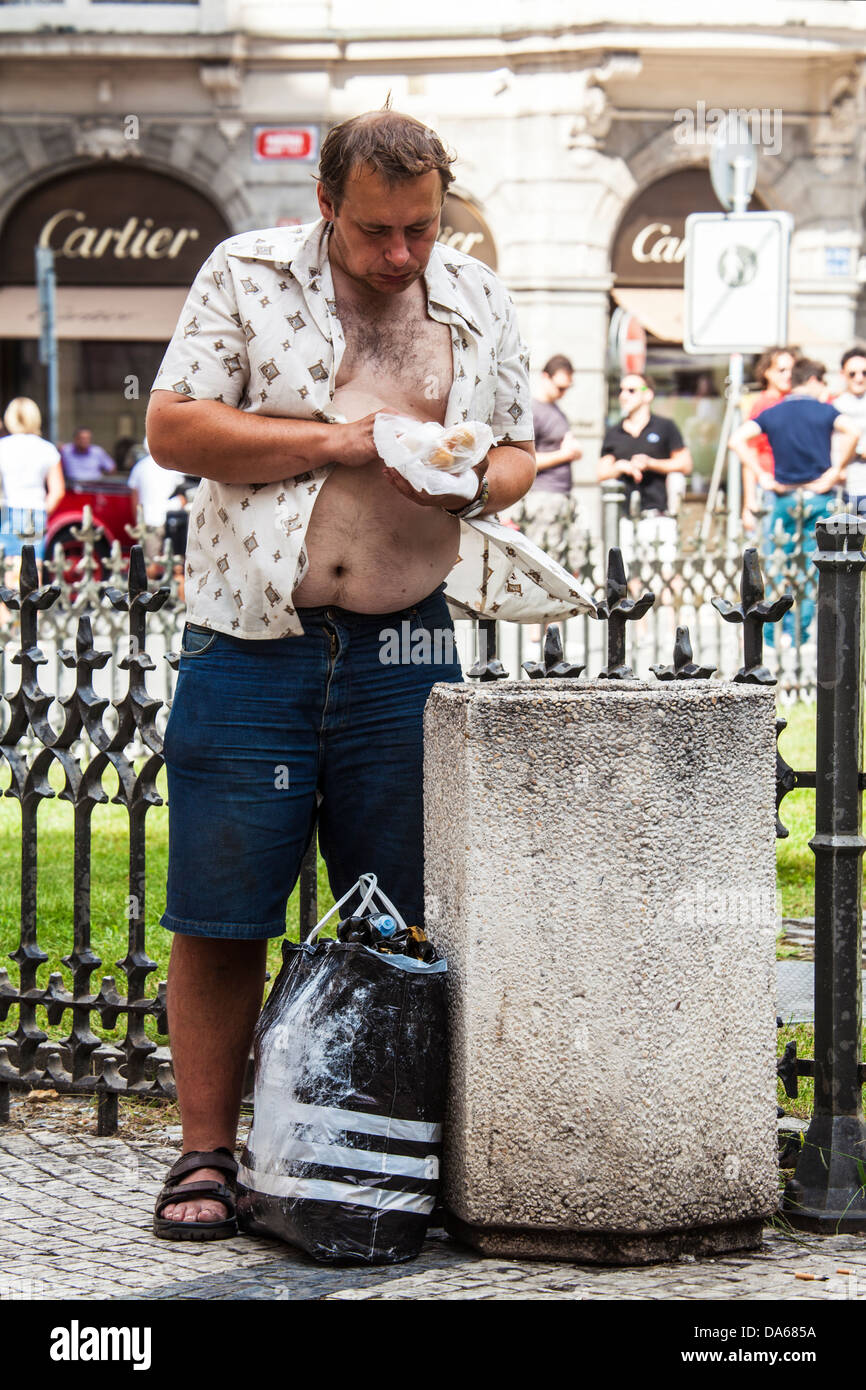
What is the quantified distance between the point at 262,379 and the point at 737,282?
7.46 m

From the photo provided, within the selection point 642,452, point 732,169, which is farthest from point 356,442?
point 732,169

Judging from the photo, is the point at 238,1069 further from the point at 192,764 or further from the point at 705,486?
the point at 705,486

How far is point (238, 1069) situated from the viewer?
12.1 ft

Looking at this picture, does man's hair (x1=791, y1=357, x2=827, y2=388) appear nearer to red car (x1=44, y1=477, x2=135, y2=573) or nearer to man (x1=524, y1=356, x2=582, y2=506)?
man (x1=524, y1=356, x2=582, y2=506)

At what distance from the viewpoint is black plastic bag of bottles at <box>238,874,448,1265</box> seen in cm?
327

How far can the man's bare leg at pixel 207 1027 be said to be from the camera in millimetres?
3613

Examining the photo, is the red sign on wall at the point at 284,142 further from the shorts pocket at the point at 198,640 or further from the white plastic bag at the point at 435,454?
the white plastic bag at the point at 435,454

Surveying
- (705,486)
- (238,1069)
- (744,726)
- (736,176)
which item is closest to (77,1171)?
(238,1069)

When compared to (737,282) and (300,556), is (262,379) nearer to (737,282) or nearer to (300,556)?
(300,556)

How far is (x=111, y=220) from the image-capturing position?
21.3m

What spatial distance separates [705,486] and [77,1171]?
59.2 feet

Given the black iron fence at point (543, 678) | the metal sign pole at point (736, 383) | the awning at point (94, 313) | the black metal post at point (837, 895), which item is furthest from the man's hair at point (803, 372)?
the awning at point (94, 313)

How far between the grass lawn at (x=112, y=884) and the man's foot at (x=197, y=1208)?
4.15ft

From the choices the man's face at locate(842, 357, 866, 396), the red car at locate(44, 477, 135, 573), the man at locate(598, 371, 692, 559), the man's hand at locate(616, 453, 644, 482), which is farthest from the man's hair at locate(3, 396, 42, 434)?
the man's face at locate(842, 357, 866, 396)
